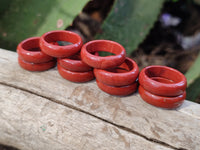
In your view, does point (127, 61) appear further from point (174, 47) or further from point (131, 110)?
point (174, 47)

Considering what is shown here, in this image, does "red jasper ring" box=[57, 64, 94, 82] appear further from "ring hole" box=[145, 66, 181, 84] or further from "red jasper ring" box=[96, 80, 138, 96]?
"ring hole" box=[145, 66, 181, 84]

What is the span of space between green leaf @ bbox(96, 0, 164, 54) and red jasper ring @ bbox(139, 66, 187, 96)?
354 mm

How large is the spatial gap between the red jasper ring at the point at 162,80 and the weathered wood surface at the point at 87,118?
8cm

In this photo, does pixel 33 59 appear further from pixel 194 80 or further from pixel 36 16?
pixel 194 80

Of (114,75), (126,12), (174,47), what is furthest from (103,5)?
(114,75)

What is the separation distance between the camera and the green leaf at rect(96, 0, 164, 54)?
105 cm

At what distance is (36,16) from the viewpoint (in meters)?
1.05

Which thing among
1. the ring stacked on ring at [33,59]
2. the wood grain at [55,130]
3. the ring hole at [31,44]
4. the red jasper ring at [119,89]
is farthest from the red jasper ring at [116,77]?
the ring hole at [31,44]

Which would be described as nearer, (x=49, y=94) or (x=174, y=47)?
(x=49, y=94)

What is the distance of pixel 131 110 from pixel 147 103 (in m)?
0.08

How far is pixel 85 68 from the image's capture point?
31.4 inches

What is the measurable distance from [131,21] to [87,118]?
658 mm

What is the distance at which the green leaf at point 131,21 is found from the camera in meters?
1.05

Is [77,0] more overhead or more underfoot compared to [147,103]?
more overhead
